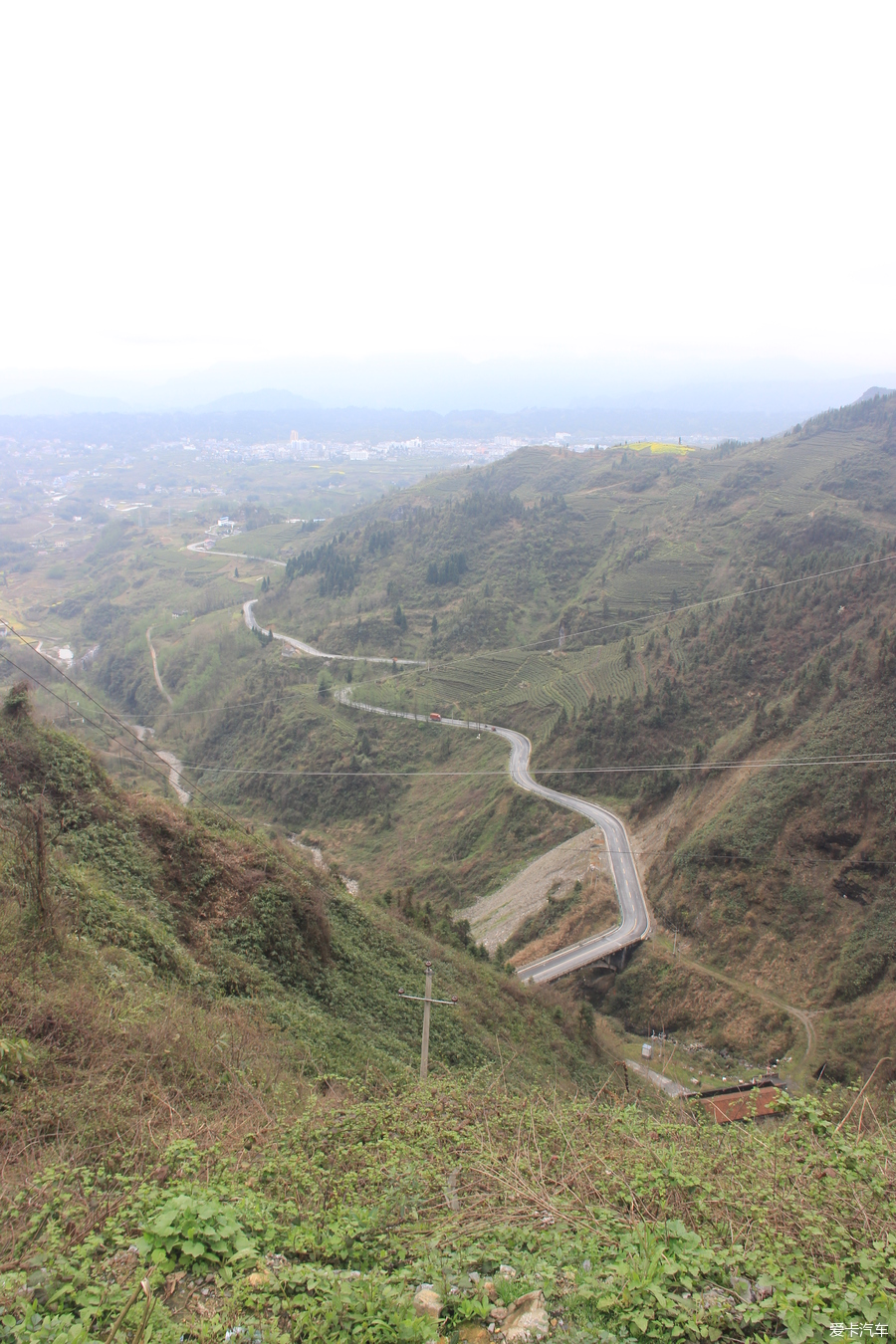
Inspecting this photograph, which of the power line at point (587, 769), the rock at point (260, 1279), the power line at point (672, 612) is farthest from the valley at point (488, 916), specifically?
the power line at point (672, 612)

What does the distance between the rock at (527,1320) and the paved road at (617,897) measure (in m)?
31.8

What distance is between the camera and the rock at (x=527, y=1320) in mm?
4730

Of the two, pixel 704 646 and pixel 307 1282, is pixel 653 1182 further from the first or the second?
pixel 704 646

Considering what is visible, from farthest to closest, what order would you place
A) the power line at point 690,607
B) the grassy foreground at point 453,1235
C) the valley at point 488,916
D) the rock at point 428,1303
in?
the power line at point 690,607 < the valley at point 488,916 < the rock at point 428,1303 < the grassy foreground at point 453,1235

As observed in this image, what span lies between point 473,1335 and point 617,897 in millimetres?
38778

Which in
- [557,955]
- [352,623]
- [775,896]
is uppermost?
[352,623]

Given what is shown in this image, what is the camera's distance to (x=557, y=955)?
3750cm

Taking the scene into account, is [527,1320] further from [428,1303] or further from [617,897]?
[617,897]

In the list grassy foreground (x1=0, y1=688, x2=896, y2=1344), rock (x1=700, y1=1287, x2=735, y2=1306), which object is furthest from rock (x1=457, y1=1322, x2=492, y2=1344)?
rock (x1=700, y1=1287, x2=735, y2=1306)

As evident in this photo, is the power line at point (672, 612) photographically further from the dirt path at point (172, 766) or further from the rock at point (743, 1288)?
the rock at point (743, 1288)

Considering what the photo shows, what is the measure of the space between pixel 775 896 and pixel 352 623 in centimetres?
6849

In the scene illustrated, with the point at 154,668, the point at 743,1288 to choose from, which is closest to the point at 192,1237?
the point at 743,1288

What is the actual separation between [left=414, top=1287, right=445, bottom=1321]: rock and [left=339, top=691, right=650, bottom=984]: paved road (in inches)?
1250

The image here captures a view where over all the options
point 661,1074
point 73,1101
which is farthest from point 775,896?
point 73,1101
